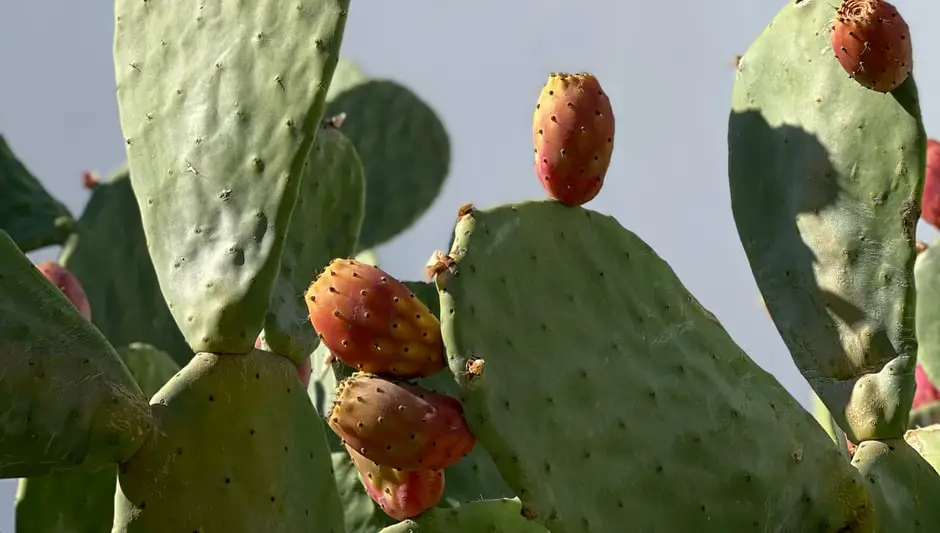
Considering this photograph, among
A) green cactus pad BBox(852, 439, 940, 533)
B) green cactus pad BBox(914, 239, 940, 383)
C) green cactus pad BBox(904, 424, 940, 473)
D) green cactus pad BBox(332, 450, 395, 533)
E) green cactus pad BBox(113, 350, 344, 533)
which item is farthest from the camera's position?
green cactus pad BBox(914, 239, 940, 383)

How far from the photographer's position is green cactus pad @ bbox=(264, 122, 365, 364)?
4.93 feet

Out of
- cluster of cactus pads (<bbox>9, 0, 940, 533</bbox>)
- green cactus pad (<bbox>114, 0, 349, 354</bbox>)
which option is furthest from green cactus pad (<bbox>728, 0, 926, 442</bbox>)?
green cactus pad (<bbox>114, 0, 349, 354</bbox>)

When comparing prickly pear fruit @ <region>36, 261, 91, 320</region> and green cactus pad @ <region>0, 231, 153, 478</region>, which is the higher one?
green cactus pad @ <region>0, 231, 153, 478</region>

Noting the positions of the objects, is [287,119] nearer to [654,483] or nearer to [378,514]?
[654,483]

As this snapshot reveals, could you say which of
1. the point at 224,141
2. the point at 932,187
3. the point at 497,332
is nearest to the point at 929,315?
the point at 932,187

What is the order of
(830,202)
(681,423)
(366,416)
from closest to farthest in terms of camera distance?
(366,416)
(681,423)
(830,202)

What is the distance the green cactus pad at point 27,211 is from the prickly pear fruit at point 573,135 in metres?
1.45

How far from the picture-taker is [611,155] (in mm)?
1439

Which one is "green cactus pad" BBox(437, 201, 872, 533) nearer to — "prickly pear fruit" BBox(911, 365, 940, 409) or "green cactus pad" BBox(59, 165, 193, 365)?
"green cactus pad" BBox(59, 165, 193, 365)

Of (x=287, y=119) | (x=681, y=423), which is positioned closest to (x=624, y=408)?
(x=681, y=423)

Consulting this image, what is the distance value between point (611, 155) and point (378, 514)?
2.25 ft

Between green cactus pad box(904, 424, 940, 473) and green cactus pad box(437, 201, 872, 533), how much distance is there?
40 centimetres

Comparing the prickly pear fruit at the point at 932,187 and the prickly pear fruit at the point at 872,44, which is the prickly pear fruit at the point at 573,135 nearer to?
the prickly pear fruit at the point at 872,44

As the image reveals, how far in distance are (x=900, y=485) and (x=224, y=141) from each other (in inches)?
35.2
